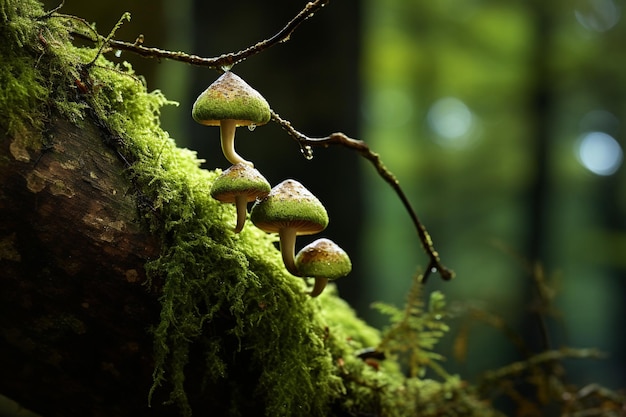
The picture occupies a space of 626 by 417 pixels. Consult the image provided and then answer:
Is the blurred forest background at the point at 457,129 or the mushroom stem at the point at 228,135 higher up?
the blurred forest background at the point at 457,129

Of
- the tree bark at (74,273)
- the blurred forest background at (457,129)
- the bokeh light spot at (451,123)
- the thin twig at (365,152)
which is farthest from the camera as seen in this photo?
the bokeh light spot at (451,123)

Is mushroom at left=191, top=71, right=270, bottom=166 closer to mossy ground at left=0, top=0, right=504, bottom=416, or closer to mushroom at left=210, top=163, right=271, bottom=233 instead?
mushroom at left=210, top=163, right=271, bottom=233

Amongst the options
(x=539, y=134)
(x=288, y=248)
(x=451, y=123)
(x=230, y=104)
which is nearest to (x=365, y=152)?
(x=288, y=248)

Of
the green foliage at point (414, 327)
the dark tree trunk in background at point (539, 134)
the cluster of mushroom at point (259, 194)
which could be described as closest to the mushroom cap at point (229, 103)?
the cluster of mushroom at point (259, 194)

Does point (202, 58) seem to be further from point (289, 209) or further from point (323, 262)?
point (323, 262)

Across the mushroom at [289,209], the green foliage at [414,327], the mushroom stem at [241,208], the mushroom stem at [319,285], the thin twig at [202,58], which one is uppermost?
the thin twig at [202,58]

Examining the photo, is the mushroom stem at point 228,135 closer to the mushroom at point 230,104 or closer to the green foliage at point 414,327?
the mushroom at point 230,104

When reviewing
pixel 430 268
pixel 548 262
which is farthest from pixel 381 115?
pixel 430 268

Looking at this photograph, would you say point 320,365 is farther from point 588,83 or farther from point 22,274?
point 588,83
